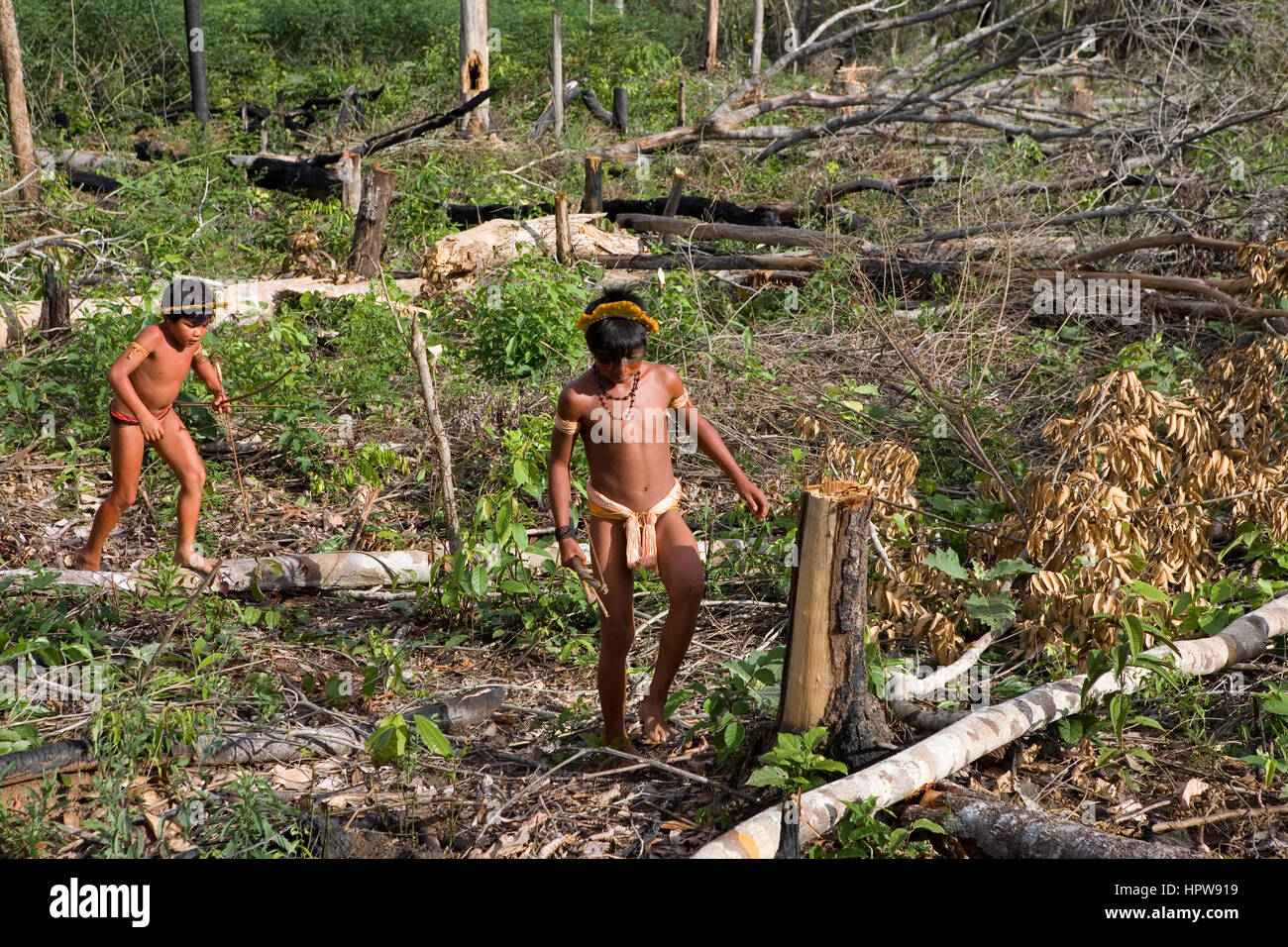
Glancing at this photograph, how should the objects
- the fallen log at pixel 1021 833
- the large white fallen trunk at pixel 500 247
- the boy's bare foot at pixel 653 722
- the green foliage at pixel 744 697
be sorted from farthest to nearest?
1. the large white fallen trunk at pixel 500 247
2. the boy's bare foot at pixel 653 722
3. the green foliage at pixel 744 697
4. the fallen log at pixel 1021 833

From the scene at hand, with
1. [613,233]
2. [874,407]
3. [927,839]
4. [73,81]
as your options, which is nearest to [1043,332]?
[874,407]

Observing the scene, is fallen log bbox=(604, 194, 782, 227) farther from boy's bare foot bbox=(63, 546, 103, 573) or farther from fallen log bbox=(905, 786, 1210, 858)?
fallen log bbox=(905, 786, 1210, 858)

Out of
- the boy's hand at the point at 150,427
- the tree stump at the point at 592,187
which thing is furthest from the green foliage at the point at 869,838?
the tree stump at the point at 592,187

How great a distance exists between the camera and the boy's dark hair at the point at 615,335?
3510mm

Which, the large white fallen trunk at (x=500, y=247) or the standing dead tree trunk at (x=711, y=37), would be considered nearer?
the large white fallen trunk at (x=500, y=247)

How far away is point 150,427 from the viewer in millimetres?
4965

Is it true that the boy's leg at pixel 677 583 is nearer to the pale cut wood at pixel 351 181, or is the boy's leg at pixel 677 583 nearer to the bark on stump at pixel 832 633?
the bark on stump at pixel 832 633

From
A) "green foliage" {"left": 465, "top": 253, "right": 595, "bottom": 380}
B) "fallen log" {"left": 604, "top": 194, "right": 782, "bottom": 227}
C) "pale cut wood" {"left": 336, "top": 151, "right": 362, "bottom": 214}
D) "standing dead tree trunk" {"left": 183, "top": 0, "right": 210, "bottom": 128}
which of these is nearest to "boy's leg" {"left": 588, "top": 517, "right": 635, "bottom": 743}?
"green foliage" {"left": 465, "top": 253, "right": 595, "bottom": 380}

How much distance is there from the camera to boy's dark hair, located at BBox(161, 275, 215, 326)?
16.5 ft

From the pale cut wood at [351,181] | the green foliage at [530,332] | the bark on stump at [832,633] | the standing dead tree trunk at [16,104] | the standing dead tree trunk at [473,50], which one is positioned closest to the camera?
the bark on stump at [832,633]

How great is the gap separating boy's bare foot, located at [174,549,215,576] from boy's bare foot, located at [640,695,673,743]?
91.1 inches

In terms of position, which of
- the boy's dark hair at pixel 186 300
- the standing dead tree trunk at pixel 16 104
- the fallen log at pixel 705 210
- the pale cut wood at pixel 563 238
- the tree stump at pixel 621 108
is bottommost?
the boy's dark hair at pixel 186 300

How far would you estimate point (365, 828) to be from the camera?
11.0 feet

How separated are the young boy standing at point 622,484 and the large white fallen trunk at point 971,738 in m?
0.72
